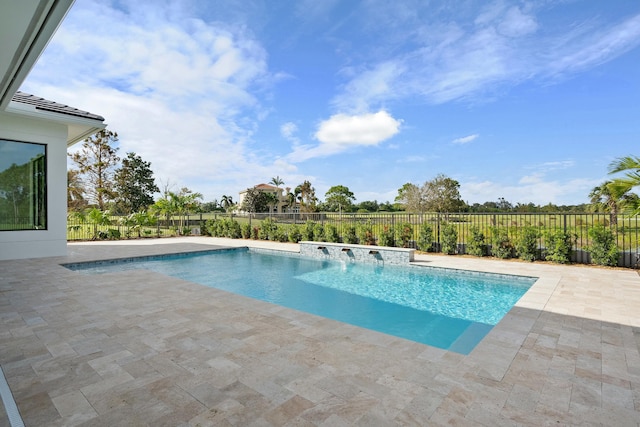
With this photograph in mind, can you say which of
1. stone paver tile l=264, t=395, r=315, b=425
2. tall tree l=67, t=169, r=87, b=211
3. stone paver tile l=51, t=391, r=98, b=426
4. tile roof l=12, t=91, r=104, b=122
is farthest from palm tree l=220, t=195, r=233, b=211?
stone paver tile l=264, t=395, r=315, b=425

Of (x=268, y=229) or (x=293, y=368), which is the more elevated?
(x=268, y=229)

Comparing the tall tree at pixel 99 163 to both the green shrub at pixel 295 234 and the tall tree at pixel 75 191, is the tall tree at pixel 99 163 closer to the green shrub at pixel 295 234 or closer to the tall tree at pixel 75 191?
the tall tree at pixel 75 191

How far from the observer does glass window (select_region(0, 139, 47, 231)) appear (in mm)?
8766

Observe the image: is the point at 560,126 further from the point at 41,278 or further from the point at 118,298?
the point at 41,278

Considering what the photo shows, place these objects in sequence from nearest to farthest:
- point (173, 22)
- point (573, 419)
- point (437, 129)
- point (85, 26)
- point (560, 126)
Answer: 1. point (573, 419)
2. point (85, 26)
3. point (173, 22)
4. point (560, 126)
5. point (437, 129)

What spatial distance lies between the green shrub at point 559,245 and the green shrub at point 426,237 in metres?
Result: 3.24

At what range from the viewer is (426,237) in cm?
1078

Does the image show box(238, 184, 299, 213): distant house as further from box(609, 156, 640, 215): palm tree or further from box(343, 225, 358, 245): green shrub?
box(609, 156, 640, 215): palm tree

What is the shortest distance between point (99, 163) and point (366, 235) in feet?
84.7

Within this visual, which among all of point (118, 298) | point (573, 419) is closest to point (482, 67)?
point (573, 419)

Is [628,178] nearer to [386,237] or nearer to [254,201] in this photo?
[386,237]

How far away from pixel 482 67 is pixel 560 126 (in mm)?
6346

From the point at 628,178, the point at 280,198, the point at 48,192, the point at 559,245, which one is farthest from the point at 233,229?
the point at 280,198

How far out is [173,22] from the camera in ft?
24.8
